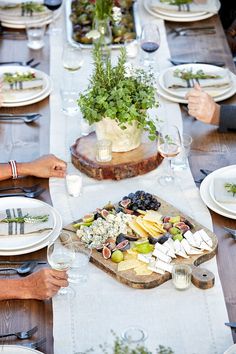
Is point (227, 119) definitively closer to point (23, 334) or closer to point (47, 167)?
point (47, 167)

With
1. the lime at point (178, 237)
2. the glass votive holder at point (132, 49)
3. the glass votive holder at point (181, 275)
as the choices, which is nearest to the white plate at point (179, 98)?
the glass votive holder at point (132, 49)

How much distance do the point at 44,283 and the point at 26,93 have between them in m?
1.51

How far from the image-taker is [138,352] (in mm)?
2150

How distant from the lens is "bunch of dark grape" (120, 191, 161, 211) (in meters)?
3.10

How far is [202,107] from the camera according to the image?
3.66 meters

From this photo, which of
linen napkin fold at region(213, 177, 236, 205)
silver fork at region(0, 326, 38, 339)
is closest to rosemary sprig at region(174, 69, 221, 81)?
linen napkin fold at region(213, 177, 236, 205)

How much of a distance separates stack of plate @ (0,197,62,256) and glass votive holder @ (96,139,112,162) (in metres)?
0.38

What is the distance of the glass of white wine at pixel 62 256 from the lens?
2721 mm

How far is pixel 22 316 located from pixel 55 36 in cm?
233

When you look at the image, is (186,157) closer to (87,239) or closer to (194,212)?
(194,212)

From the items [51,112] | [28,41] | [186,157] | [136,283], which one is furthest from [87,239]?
[28,41]

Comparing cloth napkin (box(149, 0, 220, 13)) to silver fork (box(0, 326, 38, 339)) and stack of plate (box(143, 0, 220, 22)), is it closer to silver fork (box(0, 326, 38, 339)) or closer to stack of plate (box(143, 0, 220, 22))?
stack of plate (box(143, 0, 220, 22))

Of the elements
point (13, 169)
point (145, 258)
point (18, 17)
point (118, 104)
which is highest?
point (118, 104)

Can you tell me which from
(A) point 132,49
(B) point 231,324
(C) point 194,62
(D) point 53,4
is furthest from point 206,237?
(D) point 53,4
